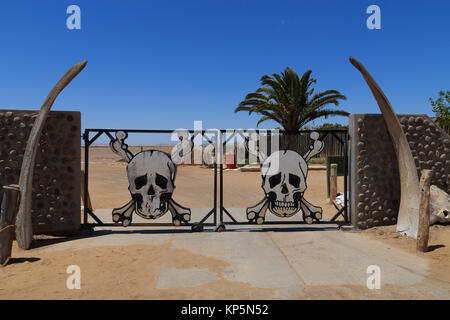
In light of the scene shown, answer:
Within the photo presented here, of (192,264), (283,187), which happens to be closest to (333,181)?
(283,187)

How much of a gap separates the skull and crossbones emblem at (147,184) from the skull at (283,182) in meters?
2.32

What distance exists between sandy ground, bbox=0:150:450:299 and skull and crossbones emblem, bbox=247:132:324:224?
17.6 inches

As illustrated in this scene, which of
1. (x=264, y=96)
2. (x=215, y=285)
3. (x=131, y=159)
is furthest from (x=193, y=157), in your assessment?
(x=215, y=285)

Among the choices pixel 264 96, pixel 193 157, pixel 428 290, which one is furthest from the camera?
pixel 193 157

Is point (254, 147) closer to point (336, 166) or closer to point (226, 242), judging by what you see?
point (226, 242)

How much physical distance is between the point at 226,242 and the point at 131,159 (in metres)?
3.00

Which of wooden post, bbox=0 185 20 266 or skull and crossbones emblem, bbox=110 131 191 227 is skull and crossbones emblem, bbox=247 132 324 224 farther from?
wooden post, bbox=0 185 20 266

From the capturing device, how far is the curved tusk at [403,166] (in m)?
6.66

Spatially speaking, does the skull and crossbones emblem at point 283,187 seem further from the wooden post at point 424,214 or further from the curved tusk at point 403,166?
the wooden post at point 424,214

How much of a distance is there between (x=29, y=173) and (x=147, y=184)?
237 centimetres

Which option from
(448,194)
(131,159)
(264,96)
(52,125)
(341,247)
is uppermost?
(264,96)

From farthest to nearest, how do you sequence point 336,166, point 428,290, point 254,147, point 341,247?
point 336,166 → point 254,147 → point 341,247 → point 428,290

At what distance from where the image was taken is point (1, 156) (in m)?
6.39

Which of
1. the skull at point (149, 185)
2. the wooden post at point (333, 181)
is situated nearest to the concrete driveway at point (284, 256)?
the skull at point (149, 185)
